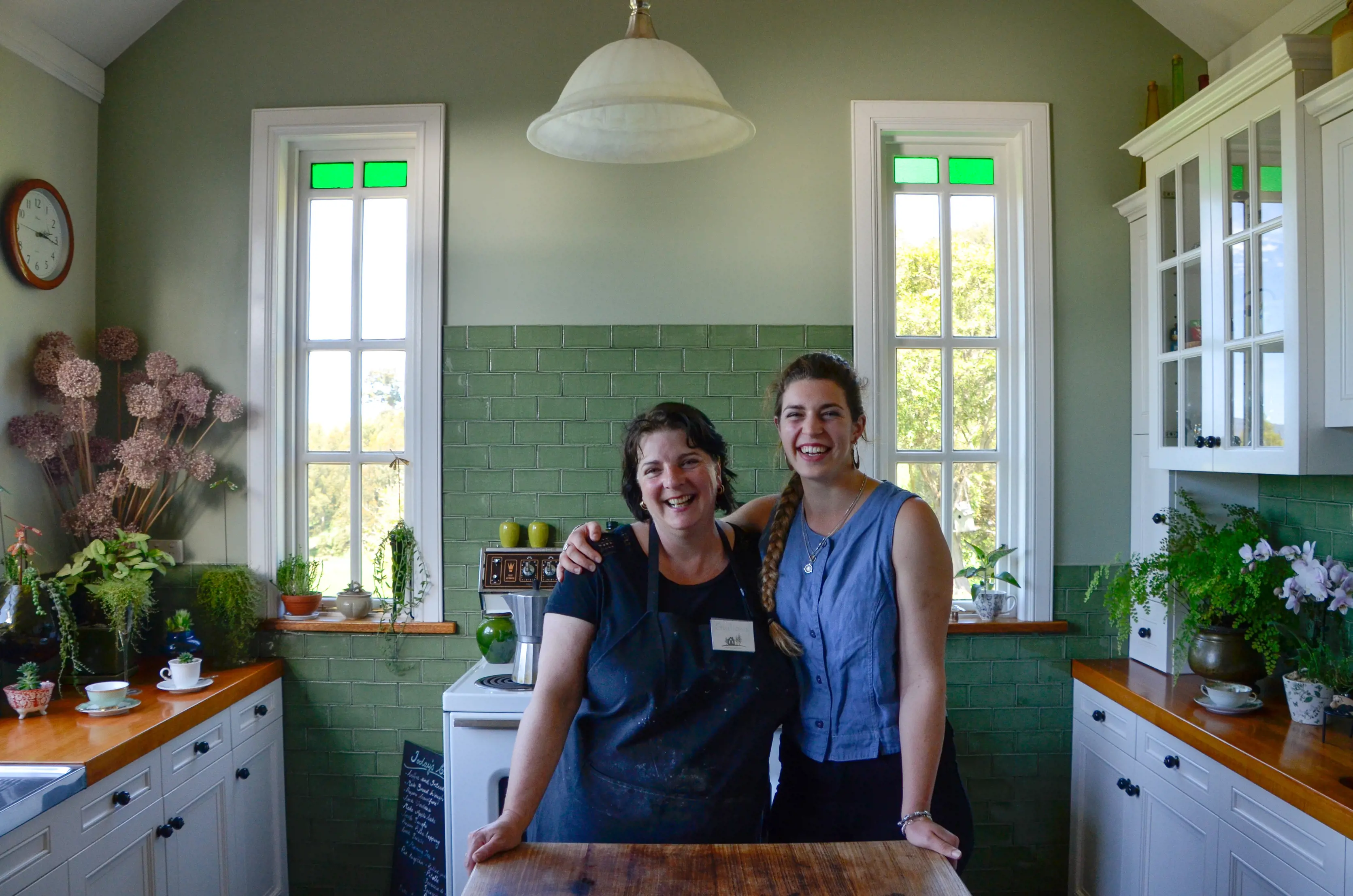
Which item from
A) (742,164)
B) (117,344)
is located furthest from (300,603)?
(742,164)

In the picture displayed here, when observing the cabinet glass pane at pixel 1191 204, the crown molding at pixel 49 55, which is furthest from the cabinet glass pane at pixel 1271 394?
the crown molding at pixel 49 55

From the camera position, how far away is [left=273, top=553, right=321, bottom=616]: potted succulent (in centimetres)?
349

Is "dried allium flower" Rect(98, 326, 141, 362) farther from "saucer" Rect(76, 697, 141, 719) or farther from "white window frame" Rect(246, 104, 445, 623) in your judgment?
"saucer" Rect(76, 697, 141, 719)

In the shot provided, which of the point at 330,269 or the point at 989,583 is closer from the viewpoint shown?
the point at 989,583

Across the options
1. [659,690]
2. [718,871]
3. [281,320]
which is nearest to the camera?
[718,871]

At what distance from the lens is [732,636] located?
190 cm

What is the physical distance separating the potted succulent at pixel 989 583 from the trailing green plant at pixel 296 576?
2.44 metres

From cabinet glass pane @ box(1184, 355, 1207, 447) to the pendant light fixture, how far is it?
179 cm

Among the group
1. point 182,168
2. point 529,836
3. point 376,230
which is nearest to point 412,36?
point 376,230

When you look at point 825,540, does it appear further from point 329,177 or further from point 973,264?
point 329,177

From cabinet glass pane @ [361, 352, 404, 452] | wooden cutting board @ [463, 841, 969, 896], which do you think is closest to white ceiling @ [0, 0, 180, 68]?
cabinet glass pane @ [361, 352, 404, 452]

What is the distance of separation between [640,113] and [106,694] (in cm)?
228

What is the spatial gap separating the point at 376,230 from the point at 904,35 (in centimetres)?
212

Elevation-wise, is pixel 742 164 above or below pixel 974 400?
above
